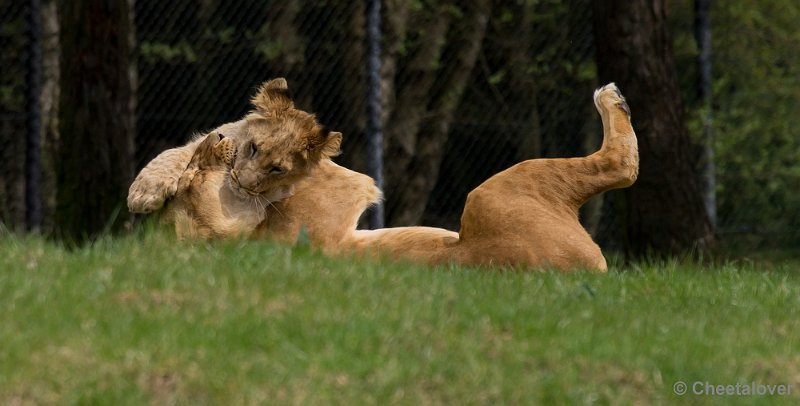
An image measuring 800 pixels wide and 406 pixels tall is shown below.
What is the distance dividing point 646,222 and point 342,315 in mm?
5344

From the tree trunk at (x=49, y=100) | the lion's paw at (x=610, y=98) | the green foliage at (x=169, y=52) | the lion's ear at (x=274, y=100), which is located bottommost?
the tree trunk at (x=49, y=100)

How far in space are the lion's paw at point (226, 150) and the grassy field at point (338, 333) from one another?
63cm

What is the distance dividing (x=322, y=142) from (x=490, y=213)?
0.89m

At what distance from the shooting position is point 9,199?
1107 cm

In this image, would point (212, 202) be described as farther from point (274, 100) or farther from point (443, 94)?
point (443, 94)

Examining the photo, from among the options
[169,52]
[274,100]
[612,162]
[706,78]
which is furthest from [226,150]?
[706,78]

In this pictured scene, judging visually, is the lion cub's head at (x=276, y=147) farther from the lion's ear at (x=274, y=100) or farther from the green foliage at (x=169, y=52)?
the green foliage at (x=169, y=52)

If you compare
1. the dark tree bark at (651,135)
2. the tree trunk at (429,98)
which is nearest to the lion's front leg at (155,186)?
the dark tree bark at (651,135)

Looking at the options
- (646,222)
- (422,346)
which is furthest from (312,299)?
(646,222)

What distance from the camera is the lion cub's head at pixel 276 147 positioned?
6484 mm

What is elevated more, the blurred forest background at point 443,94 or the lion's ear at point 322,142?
the lion's ear at point 322,142

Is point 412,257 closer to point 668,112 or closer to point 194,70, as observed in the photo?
point 668,112

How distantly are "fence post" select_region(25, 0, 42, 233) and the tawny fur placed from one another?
122 inches

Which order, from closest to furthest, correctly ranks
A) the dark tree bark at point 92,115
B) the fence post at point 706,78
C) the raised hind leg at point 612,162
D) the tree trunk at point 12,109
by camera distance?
the raised hind leg at point 612,162, the dark tree bark at point 92,115, the tree trunk at point 12,109, the fence post at point 706,78
